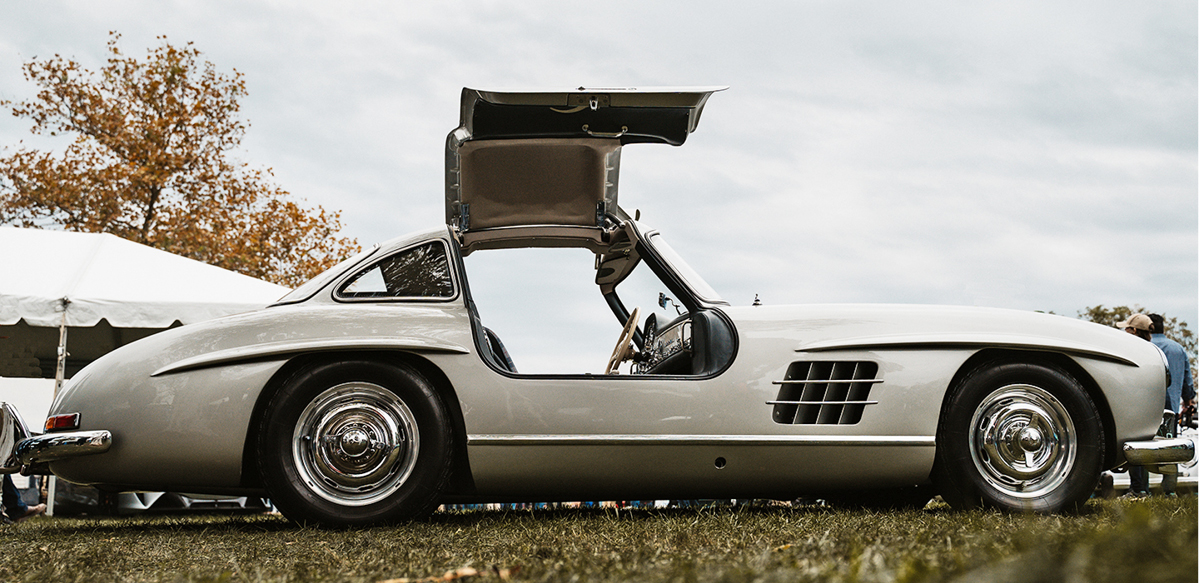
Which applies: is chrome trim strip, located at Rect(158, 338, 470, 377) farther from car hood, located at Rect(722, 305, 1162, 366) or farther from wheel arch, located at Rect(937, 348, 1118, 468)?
wheel arch, located at Rect(937, 348, 1118, 468)

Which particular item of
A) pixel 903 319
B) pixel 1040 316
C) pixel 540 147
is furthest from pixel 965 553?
pixel 540 147

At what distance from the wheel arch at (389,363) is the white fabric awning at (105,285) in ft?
15.5

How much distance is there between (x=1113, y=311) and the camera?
3678 centimetres

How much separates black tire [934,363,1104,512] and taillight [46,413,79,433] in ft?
11.9

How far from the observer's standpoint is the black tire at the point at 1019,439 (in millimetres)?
3760

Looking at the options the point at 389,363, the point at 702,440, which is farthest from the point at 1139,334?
the point at 389,363

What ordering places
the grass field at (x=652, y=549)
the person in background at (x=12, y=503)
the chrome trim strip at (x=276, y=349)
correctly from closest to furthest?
the grass field at (x=652, y=549), the chrome trim strip at (x=276, y=349), the person in background at (x=12, y=503)

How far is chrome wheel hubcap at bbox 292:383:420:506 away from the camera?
367 centimetres

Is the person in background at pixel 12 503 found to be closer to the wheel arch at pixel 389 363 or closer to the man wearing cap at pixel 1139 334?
the wheel arch at pixel 389 363

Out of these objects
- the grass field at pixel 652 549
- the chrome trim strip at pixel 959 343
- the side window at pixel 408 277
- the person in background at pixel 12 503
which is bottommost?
the person in background at pixel 12 503

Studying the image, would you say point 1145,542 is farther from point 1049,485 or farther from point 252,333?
point 252,333

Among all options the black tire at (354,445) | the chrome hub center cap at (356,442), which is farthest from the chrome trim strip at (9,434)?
the chrome hub center cap at (356,442)

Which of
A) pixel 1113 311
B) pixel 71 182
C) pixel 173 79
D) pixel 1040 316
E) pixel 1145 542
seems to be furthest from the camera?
pixel 1113 311

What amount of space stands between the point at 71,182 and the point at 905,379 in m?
19.4
